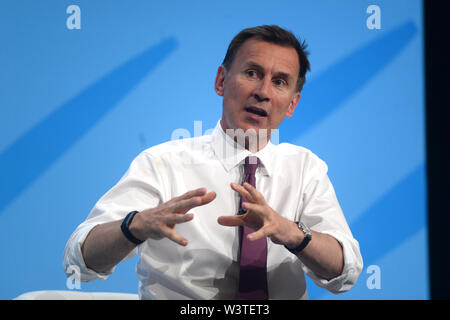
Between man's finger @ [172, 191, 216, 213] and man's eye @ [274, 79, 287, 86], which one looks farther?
man's eye @ [274, 79, 287, 86]

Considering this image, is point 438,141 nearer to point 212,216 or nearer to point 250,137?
point 250,137

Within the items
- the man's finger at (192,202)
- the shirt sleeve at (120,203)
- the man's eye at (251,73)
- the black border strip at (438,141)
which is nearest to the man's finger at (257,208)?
the man's finger at (192,202)

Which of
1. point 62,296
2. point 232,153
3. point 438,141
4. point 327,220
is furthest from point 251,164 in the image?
point 438,141

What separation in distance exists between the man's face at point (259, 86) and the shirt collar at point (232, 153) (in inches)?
2.0

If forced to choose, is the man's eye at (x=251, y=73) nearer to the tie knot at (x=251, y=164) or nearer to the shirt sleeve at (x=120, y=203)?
the tie knot at (x=251, y=164)

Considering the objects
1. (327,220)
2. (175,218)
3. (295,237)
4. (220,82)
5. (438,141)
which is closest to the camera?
(175,218)

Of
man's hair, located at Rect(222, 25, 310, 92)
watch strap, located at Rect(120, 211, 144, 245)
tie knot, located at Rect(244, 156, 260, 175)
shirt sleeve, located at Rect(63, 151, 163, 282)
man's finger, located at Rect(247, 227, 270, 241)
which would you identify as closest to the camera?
man's finger, located at Rect(247, 227, 270, 241)

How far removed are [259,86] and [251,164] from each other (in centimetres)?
29

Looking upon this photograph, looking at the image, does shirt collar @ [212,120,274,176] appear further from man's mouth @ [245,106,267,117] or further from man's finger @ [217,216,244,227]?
man's finger @ [217,216,244,227]

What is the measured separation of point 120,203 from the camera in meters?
1.31

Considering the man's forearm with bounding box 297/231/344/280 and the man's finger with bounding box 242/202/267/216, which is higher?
the man's finger with bounding box 242/202/267/216

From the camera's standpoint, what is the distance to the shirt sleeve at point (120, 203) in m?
1.20

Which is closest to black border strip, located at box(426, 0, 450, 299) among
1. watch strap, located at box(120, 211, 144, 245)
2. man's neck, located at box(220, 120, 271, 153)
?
man's neck, located at box(220, 120, 271, 153)

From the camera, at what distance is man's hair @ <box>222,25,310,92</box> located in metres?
1.51
